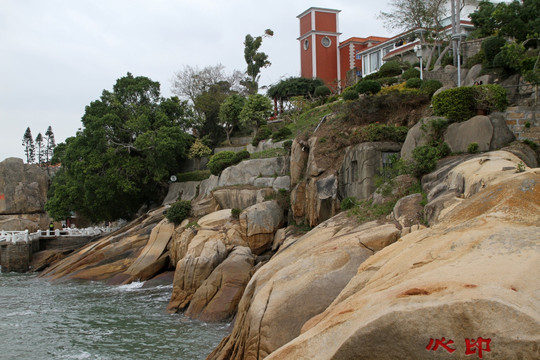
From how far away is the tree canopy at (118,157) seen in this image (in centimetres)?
3566

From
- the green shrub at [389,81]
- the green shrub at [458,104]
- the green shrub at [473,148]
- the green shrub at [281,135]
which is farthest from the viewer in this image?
the green shrub at [389,81]

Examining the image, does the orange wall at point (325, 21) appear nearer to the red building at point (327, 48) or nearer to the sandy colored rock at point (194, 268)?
the red building at point (327, 48)

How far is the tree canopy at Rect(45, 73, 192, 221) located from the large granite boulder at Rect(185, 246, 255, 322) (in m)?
19.4

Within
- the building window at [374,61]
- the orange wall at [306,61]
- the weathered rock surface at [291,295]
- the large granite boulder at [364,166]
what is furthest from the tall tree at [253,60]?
the weathered rock surface at [291,295]

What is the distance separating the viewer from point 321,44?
5216cm

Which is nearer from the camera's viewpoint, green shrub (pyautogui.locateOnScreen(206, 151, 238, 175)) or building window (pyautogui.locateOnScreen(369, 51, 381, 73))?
green shrub (pyautogui.locateOnScreen(206, 151, 238, 175))

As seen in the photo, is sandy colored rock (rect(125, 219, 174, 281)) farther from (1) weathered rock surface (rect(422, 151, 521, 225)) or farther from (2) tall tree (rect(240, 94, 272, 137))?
(2) tall tree (rect(240, 94, 272, 137))

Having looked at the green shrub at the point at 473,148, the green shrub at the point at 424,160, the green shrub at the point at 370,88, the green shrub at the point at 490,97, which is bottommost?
the green shrub at the point at 424,160

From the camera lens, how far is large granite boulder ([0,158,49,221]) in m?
47.8

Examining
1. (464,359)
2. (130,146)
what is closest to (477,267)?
(464,359)

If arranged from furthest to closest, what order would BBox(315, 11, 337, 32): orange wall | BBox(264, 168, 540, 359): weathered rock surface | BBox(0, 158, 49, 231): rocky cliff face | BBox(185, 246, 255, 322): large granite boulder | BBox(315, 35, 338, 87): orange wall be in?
1. BBox(315, 11, 337, 32): orange wall
2. BBox(315, 35, 338, 87): orange wall
3. BBox(0, 158, 49, 231): rocky cliff face
4. BBox(185, 246, 255, 322): large granite boulder
5. BBox(264, 168, 540, 359): weathered rock surface

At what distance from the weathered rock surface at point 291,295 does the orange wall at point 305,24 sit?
44.1 m

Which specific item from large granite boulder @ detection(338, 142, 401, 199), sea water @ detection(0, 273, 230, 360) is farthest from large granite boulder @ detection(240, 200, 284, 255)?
sea water @ detection(0, 273, 230, 360)

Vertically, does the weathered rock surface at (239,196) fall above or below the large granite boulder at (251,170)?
below
